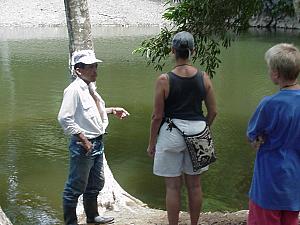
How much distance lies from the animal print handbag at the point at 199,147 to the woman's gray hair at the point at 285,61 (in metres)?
1.00

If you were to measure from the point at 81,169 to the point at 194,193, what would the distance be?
3.22 feet

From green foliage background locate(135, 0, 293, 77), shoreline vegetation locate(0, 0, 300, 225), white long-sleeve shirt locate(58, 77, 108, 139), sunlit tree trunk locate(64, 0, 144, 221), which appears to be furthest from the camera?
shoreline vegetation locate(0, 0, 300, 225)

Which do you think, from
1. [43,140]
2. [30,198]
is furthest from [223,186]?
[43,140]

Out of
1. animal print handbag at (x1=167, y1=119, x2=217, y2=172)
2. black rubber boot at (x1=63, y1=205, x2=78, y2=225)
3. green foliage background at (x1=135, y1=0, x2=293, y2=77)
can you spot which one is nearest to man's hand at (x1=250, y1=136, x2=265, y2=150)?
animal print handbag at (x1=167, y1=119, x2=217, y2=172)

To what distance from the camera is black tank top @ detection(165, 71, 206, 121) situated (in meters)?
3.79

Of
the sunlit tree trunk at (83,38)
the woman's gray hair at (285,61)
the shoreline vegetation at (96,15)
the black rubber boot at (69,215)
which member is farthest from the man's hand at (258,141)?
the shoreline vegetation at (96,15)

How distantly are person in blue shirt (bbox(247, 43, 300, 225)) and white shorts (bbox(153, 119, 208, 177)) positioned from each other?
82 centimetres

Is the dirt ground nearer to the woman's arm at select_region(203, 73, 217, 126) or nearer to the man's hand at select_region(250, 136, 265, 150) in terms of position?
the woman's arm at select_region(203, 73, 217, 126)

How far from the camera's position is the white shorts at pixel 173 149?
3.82 m

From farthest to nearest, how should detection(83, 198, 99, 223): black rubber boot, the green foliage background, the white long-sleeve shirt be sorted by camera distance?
1. the green foliage background
2. detection(83, 198, 99, 223): black rubber boot
3. the white long-sleeve shirt

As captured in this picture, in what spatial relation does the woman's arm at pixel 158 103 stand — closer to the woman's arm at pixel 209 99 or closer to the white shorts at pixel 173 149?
the white shorts at pixel 173 149

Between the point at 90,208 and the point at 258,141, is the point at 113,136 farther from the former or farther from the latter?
the point at 258,141

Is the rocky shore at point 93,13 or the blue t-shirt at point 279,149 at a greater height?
the blue t-shirt at point 279,149

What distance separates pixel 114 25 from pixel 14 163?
49.6 meters
